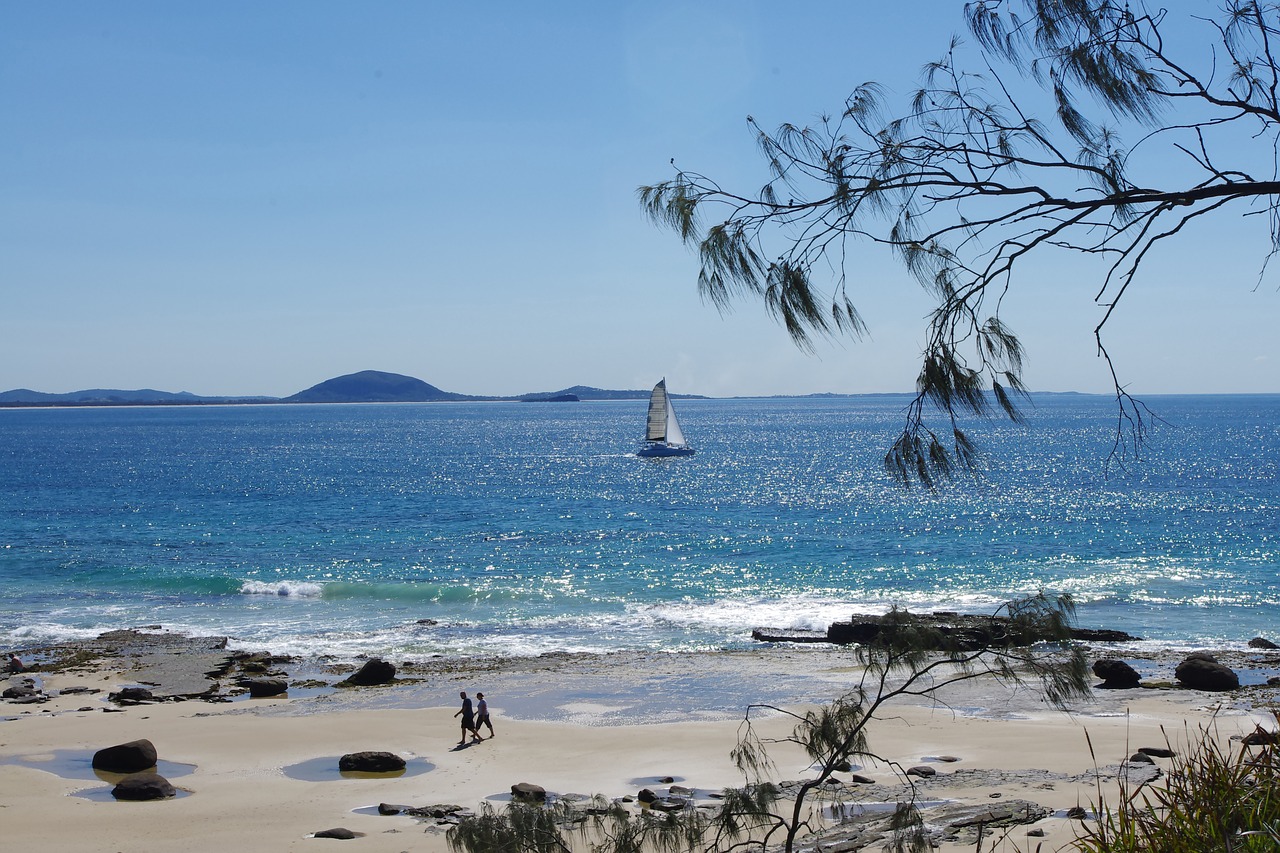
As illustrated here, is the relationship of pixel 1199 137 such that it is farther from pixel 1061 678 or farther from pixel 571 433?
pixel 571 433

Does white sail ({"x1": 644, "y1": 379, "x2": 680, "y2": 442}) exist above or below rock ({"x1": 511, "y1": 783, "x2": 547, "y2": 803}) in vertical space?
above

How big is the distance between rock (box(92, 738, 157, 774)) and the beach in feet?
1.39

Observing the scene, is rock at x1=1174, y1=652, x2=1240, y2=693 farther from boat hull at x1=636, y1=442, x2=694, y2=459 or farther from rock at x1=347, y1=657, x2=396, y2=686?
boat hull at x1=636, y1=442, x2=694, y2=459

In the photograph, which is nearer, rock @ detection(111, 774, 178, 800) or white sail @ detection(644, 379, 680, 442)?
rock @ detection(111, 774, 178, 800)

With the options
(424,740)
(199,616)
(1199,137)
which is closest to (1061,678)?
(1199,137)

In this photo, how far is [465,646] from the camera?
32156 mm

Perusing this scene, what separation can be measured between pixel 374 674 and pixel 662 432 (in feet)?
276

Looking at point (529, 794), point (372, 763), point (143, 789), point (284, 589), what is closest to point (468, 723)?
point (372, 763)

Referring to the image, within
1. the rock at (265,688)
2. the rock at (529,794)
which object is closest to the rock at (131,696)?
the rock at (265,688)

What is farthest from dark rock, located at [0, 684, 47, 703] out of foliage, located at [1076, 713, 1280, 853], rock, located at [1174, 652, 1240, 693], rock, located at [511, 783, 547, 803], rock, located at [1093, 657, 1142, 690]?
rock, located at [1174, 652, 1240, 693]

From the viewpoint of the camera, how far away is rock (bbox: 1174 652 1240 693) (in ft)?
79.7

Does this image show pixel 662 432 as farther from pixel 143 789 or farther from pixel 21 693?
pixel 143 789

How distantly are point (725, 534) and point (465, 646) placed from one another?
25.2 metres

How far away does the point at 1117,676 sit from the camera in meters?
24.7
